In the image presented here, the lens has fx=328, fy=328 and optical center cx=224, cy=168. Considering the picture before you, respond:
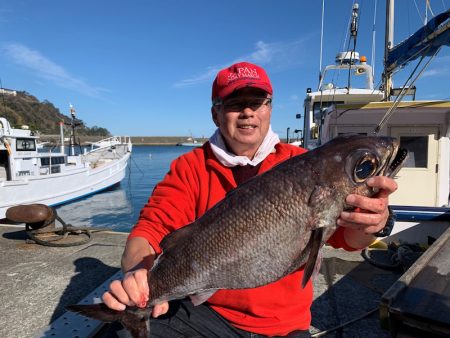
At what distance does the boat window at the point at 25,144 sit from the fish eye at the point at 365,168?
2035cm

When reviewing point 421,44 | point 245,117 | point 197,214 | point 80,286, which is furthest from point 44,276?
point 421,44

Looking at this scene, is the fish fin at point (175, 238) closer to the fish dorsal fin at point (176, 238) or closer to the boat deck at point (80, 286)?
the fish dorsal fin at point (176, 238)

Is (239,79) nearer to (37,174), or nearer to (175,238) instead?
(175,238)

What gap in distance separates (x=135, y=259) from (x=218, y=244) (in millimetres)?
741

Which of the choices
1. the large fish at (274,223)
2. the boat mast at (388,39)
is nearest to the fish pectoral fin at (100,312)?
the large fish at (274,223)

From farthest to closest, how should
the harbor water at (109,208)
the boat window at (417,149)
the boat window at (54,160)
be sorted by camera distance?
1. the boat window at (54,160)
2. the harbor water at (109,208)
3. the boat window at (417,149)

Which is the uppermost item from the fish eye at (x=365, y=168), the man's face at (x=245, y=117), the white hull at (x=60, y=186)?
the man's face at (x=245, y=117)

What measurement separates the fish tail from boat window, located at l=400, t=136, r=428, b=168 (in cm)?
802

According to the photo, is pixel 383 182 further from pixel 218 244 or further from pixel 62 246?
pixel 62 246

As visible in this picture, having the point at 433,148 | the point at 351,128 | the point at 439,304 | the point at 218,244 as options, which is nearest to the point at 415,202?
the point at 433,148

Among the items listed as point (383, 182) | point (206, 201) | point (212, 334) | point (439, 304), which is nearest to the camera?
point (383, 182)

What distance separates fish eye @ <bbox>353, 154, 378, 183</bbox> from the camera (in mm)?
2000

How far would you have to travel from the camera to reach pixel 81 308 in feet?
7.54

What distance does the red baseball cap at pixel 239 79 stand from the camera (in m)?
2.86
